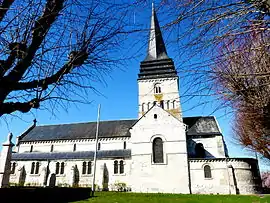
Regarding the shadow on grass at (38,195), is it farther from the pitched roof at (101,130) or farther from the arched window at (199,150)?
the arched window at (199,150)

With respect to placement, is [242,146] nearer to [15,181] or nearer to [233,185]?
[233,185]

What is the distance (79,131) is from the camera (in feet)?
97.3

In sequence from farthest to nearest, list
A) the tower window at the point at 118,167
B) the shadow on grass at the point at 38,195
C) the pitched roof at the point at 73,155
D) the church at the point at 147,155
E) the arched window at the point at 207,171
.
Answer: the pitched roof at the point at 73,155, the tower window at the point at 118,167, the arched window at the point at 207,171, the church at the point at 147,155, the shadow on grass at the point at 38,195

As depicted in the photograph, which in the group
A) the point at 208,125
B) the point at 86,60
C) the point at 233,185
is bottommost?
the point at 233,185

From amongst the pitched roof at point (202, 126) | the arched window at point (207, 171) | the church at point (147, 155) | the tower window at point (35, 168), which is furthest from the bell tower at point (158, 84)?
the tower window at point (35, 168)

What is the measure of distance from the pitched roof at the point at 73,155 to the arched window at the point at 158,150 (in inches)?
133

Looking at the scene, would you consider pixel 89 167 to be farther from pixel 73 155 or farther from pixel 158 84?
pixel 158 84

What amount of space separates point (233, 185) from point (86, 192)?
14.8 m

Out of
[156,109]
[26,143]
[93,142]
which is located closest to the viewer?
[156,109]

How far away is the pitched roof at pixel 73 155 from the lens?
80.9 ft

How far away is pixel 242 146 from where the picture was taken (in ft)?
63.0

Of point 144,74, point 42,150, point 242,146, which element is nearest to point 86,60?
point 242,146

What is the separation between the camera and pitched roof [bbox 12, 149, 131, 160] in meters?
24.7

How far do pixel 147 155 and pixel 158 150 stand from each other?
4.38ft
